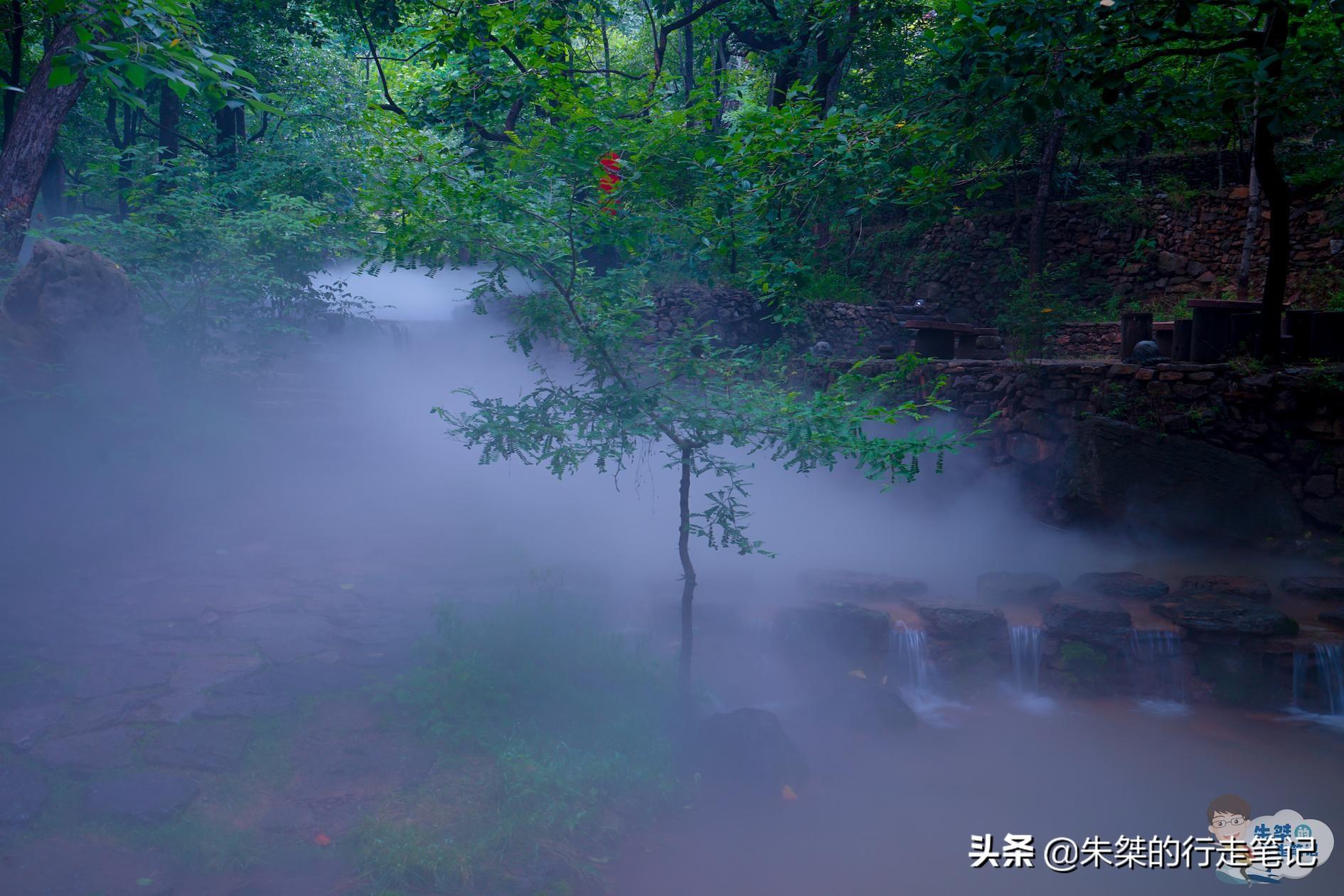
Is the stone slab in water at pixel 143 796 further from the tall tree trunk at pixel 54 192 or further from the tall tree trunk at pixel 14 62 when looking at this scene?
the tall tree trunk at pixel 54 192

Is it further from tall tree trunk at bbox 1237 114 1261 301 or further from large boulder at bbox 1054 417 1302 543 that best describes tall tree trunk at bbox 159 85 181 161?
tall tree trunk at bbox 1237 114 1261 301

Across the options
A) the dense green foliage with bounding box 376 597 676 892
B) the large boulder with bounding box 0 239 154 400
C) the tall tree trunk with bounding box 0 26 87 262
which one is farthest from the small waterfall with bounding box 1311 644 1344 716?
the tall tree trunk with bounding box 0 26 87 262

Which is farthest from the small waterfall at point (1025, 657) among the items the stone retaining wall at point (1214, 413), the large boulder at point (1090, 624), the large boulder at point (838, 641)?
the stone retaining wall at point (1214, 413)

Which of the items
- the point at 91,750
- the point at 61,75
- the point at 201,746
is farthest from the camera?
the point at 201,746

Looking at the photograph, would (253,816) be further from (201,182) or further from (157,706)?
(201,182)

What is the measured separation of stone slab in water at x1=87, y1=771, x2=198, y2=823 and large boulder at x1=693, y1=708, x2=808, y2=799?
3.16m

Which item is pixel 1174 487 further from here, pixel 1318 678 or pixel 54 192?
pixel 54 192

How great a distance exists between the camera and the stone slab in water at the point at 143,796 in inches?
179

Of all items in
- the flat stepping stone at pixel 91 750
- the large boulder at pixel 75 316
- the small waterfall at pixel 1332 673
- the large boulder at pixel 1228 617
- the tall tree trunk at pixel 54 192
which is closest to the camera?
the flat stepping stone at pixel 91 750

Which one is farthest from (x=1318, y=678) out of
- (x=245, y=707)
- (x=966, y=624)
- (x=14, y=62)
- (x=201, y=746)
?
(x=14, y=62)

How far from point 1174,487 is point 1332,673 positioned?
2875 mm

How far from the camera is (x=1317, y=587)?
789 cm

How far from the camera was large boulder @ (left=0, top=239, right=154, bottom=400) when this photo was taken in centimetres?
848

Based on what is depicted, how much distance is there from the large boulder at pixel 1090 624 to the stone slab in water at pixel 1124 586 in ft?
2.00
